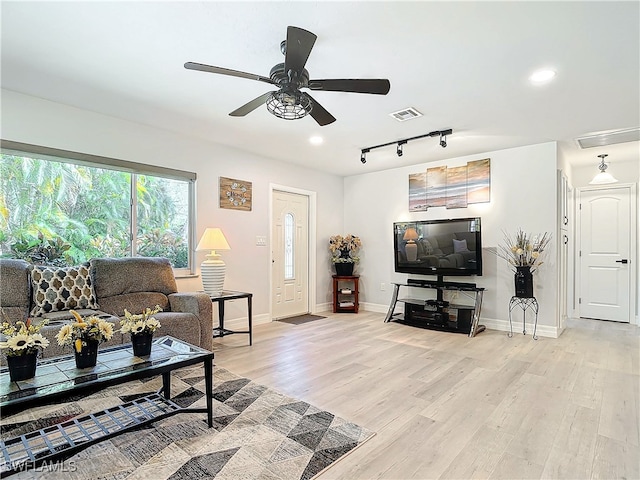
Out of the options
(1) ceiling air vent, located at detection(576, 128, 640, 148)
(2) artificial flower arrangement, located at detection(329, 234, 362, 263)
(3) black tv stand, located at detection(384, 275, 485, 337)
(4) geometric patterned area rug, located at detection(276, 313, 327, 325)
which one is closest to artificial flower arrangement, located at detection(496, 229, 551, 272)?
(3) black tv stand, located at detection(384, 275, 485, 337)

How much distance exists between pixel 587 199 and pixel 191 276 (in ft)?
19.9

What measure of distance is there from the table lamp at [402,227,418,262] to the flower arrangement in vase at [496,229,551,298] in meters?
1.25

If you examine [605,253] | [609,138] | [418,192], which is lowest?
[605,253]

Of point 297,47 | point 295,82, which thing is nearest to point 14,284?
point 295,82

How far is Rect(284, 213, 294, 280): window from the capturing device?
18.2 feet

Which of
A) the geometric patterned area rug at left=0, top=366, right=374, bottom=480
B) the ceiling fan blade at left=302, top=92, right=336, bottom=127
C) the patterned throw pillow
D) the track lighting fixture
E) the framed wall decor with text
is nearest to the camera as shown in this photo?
the geometric patterned area rug at left=0, top=366, right=374, bottom=480

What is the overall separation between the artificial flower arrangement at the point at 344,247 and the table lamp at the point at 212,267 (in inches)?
94.2

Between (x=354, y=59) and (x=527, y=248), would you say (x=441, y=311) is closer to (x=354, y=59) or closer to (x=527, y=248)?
(x=527, y=248)

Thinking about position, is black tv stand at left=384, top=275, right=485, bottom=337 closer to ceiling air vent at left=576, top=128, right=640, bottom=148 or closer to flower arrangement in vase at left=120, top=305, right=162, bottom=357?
ceiling air vent at left=576, top=128, right=640, bottom=148

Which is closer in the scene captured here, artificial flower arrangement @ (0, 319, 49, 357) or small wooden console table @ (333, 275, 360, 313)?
artificial flower arrangement @ (0, 319, 49, 357)

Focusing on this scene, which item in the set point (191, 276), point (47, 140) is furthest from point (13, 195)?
point (191, 276)

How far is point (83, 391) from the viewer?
5.44 feet

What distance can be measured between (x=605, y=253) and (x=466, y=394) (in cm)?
436

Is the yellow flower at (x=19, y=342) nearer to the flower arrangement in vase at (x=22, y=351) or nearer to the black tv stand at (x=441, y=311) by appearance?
the flower arrangement in vase at (x=22, y=351)
